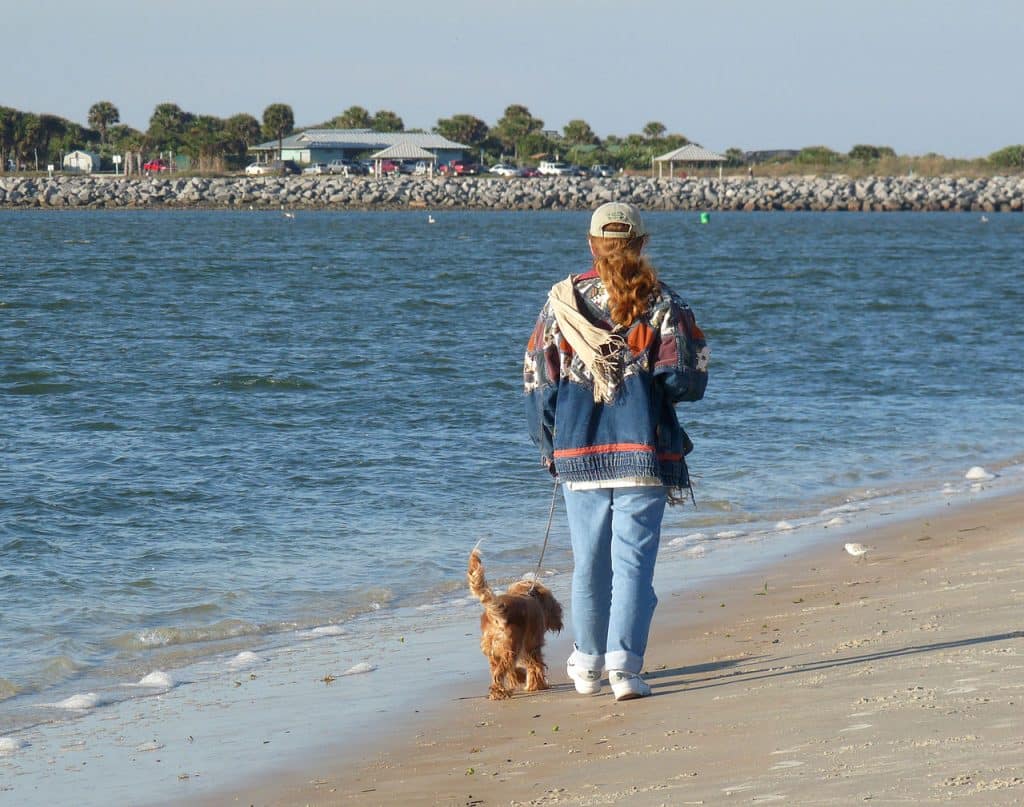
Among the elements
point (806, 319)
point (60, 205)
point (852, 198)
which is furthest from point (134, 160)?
point (806, 319)

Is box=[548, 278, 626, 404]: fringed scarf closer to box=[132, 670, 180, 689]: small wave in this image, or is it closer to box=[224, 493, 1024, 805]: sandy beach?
box=[224, 493, 1024, 805]: sandy beach

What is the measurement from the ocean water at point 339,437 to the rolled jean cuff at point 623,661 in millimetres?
2065

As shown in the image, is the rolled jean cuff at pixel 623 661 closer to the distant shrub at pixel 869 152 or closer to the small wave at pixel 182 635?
the small wave at pixel 182 635

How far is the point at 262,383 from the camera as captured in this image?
53.6ft

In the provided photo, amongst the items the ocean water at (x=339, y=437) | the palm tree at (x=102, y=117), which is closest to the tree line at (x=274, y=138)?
the palm tree at (x=102, y=117)

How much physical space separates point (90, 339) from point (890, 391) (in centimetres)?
1209

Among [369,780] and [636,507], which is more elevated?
[636,507]

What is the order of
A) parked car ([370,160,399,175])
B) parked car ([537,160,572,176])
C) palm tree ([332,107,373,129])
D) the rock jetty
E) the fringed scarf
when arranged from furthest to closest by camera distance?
1. palm tree ([332,107,373,129])
2. parked car ([537,160,572,176])
3. parked car ([370,160,399,175])
4. the rock jetty
5. the fringed scarf

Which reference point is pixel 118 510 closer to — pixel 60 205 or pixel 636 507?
pixel 636 507

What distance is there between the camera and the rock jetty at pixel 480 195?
278 feet

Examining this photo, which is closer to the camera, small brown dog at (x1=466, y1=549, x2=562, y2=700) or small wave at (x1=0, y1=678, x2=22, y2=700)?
small brown dog at (x1=466, y1=549, x2=562, y2=700)

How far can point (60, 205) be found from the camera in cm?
8294

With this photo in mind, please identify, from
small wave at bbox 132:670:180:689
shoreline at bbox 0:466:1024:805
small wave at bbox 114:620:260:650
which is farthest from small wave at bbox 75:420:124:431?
small wave at bbox 132:670:180:689

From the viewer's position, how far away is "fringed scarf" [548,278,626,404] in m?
4.63
